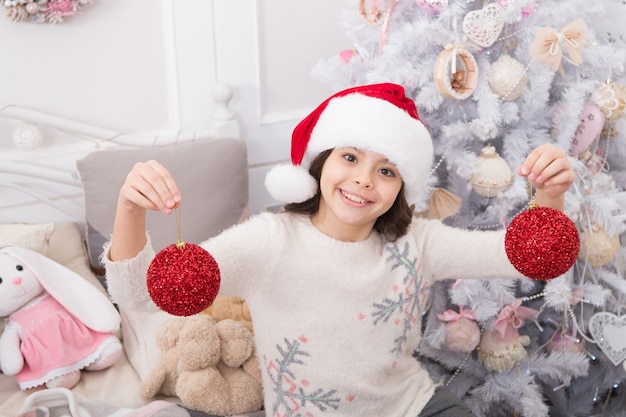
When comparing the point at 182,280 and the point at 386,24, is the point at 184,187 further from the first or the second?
the point at 182,280

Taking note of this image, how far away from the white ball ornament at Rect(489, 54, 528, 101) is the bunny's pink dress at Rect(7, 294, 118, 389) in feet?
3.60

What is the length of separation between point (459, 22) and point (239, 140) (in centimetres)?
70

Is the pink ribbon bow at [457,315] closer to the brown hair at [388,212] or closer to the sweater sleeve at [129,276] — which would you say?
the brown hair at [388,212]

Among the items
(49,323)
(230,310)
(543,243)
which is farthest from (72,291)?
(543,243)

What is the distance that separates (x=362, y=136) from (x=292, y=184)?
0.16 meters

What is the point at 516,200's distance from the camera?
183 centimetres

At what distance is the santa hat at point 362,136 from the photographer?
50.9 inches

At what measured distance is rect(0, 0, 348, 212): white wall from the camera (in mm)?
1946

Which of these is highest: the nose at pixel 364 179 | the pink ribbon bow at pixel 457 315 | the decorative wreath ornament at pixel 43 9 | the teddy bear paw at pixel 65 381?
the decorative wreath ornament at pixel 43 9

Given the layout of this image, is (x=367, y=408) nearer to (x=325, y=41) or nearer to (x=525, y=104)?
(x=525, y=104)

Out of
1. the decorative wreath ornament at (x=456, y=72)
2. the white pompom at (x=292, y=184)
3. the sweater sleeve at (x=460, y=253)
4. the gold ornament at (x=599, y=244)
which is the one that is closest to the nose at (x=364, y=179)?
the white pompom at (x=292, y=184)

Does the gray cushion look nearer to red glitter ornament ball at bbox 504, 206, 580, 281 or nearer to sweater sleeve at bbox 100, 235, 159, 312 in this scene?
sweater sleeve at bbox 100, 235, 159, 312

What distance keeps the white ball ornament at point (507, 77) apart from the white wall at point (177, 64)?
0.72 m

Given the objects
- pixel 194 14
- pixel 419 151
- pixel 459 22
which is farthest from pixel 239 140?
pixel 419 151
